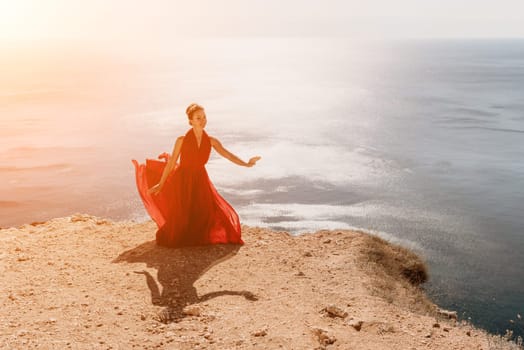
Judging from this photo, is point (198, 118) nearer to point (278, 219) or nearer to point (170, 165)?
point (170, 165)

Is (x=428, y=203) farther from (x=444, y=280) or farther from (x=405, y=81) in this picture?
(x=405, y=81)

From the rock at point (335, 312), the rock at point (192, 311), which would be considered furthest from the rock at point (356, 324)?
the rock at point (192, 311)

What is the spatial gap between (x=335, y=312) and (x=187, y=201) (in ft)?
11.4

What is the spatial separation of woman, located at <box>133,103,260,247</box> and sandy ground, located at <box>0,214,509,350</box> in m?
0.32

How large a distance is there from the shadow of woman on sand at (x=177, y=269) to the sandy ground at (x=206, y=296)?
0.02 meters

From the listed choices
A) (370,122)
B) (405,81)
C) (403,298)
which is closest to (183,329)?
(403,298)

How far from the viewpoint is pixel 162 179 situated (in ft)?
29.6

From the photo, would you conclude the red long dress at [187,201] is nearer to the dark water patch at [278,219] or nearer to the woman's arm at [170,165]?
Answer: the woman's arm at [170,165]

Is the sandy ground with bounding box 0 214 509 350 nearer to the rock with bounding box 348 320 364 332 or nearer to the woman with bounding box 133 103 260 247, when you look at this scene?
the rock with bounding box 348 320 364 332

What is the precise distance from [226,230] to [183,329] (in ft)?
11.6

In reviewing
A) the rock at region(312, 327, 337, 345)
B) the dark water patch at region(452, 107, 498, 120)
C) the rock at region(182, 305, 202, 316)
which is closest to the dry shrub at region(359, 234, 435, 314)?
the rock at region(312, 327, 337, 345)

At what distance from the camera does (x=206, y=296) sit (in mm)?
7637

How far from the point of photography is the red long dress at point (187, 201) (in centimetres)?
923

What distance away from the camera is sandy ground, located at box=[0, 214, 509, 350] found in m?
6.23
